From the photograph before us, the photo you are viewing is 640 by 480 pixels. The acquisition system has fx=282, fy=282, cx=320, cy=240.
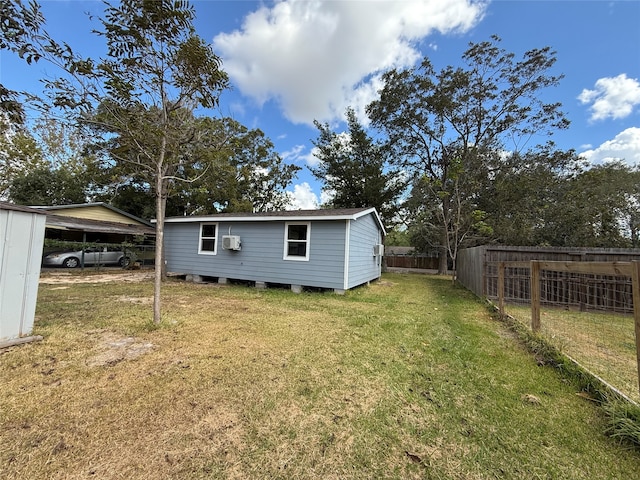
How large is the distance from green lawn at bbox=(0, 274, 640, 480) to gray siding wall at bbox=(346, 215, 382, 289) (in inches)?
164

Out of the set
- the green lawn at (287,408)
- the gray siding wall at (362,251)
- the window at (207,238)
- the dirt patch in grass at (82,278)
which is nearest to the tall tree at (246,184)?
the window at (207,238)

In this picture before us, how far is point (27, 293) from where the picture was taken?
3.36 metres

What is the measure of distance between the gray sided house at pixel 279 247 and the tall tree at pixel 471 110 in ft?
29.5

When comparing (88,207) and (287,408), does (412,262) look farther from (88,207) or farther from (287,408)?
(287,408)

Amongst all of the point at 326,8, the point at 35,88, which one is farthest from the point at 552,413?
the point at 326,8

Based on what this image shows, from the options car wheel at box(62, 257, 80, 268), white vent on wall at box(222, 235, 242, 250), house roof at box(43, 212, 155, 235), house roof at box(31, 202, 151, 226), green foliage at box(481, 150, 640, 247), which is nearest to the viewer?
white vent on wall at box(222, 235, 242, 250)

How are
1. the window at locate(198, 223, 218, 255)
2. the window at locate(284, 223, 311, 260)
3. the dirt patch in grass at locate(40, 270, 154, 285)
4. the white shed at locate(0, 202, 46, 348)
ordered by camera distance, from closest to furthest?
the white shed at locate(0, 202, 46, 348) < the window at locate(284, 223, 311, 260) < the dirt patch in grass at locate(40, 270, 154, 285) < the window at locate(198, 223, 218, 255)

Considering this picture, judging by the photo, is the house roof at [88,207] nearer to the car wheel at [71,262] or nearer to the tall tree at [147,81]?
the car wheel at [71,262]

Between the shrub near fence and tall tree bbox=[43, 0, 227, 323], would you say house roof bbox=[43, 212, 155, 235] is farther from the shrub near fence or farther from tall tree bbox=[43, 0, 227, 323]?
the shrub near fence

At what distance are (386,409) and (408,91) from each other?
19.6m

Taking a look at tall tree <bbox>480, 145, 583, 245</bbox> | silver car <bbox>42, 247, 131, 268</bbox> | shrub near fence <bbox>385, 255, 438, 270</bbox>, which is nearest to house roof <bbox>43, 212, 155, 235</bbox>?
silver car <bbox>42, 247, 131, 268</bbox>

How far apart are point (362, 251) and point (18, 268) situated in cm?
799

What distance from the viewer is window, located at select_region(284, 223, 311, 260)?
8.59 m

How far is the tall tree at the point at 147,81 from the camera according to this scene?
12.4ft
